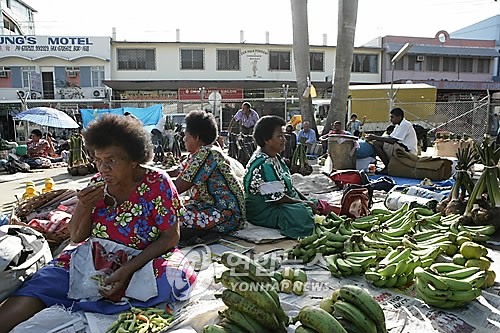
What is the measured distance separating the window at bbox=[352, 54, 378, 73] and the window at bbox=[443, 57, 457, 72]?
5.88 metres

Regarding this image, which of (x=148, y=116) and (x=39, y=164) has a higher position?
(x=148, y=116)

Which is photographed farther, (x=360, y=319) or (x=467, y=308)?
(x=467, y=308)

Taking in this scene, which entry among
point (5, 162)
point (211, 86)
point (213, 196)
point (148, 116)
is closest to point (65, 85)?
point (211, 86)

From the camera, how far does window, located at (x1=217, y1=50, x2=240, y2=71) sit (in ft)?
88.0

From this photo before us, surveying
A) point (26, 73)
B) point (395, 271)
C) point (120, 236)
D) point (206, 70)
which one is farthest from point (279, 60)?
point (120, 236)

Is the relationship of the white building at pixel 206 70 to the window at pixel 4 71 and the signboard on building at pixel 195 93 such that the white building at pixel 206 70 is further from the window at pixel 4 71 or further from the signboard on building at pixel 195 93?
the window at pixel 4 71

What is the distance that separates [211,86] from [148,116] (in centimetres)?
990

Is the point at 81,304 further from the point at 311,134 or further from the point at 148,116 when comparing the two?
the point at 148,116

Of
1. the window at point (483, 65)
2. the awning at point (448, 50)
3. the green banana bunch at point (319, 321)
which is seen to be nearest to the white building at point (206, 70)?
the awning at point (448, 50)

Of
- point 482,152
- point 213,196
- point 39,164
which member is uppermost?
point 482,152

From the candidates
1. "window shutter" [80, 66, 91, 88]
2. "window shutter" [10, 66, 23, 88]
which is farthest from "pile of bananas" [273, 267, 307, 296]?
"window shutter" [10, 66, 23, 88]

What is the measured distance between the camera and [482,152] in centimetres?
430

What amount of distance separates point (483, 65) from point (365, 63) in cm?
1051

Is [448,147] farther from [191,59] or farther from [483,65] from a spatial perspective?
[483,65]
